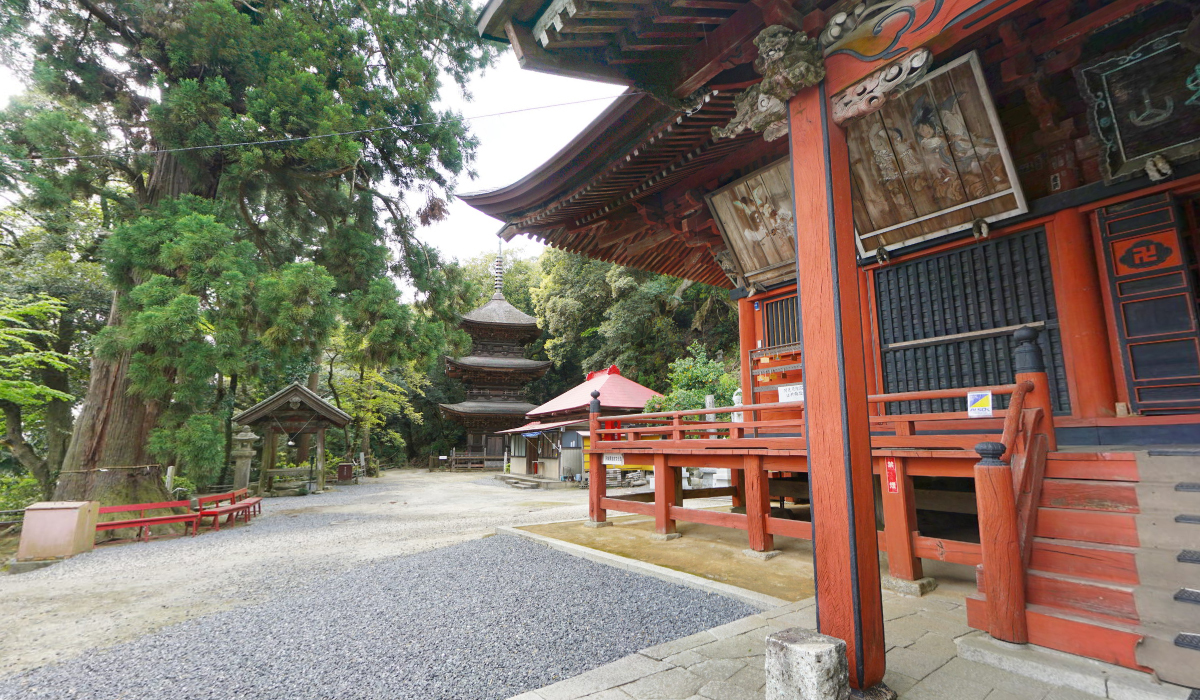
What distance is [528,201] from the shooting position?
5.17 metres

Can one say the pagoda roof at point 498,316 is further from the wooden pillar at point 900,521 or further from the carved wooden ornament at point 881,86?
the carved wooden ornament at point 881,86

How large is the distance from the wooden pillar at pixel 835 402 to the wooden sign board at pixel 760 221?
2.78m

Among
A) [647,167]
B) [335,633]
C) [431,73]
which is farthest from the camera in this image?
[431,73]

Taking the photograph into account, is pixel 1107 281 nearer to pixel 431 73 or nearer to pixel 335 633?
pixel 335 633

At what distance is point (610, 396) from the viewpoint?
15.9 meters

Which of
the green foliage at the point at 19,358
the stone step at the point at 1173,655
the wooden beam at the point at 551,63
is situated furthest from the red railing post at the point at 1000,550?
the green foliage at the point at 19,358

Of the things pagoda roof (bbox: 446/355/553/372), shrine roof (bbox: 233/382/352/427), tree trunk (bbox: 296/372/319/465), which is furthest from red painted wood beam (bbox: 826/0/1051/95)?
pagoda roof (bbox: 446/355/553/372)

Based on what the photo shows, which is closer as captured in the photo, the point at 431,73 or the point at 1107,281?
→ the point at 1107,281

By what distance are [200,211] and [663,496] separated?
929 centimetres

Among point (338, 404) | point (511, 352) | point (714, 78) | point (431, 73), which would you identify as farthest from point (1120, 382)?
point (511, 352)

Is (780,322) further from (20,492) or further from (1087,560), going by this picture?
(20,492)

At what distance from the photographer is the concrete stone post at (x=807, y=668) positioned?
1917mm

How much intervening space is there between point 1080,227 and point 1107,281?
1.61ft

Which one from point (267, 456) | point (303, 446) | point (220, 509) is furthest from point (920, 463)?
point (303, 446)
